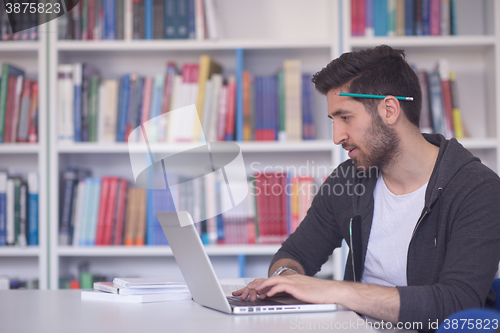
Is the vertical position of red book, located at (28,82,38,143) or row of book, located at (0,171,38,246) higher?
red book, located at (28,82,38,143)

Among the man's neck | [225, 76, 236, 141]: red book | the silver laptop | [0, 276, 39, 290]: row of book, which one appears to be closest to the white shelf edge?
[225, 76, 236, 141]: red book

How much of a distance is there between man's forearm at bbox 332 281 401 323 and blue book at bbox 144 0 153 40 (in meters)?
1.70

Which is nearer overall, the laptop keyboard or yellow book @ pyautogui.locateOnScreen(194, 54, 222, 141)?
the laptop keyboard

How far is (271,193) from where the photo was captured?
7.58 feet

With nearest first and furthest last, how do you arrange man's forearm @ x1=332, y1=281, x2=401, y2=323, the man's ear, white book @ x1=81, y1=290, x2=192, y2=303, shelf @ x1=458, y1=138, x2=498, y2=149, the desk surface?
the desk surface
man's forearm @ x1=332, y1=281, x2=401, y2=323
white book @ x1=81, y1=290, x2=192, y2=303
the man's ear
shelf @ x1=458, y1=138, x2=498, y2=149

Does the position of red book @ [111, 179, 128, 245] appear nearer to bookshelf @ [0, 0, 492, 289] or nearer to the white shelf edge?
bookshelf @ [0, 0, 492, 289]

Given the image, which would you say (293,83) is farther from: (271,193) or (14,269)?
(14,269)

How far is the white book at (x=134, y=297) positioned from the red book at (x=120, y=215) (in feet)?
3.81

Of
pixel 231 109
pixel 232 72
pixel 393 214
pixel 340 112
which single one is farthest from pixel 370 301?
pixel 232 72

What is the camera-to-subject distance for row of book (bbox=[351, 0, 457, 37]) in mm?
2279

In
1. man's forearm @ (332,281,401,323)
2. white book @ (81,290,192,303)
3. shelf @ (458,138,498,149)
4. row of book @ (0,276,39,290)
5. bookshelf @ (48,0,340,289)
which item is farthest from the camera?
bookshelf @ (48,0,340,289)

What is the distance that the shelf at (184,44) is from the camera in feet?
7.53

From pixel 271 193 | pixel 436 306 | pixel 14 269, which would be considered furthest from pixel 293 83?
pixel 14 269

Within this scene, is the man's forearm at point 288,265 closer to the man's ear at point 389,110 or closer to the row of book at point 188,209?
the man's ear at point 389,110
